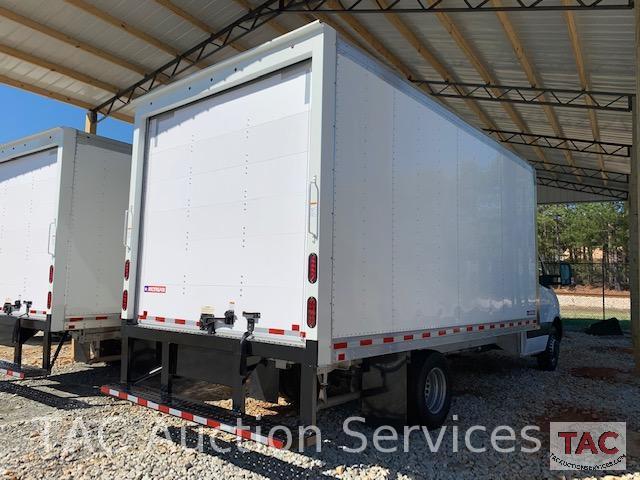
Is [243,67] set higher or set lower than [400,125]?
higher

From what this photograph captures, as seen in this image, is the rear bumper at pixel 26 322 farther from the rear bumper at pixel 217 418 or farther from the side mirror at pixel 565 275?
the side mirror at pixel 565 275

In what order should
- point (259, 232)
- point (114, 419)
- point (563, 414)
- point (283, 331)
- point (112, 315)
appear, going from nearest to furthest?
point (283, 331)
point (259, 232)
point (114, 419)
point (563, 414)
point (112, 315)

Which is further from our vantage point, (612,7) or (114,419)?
(612,7)

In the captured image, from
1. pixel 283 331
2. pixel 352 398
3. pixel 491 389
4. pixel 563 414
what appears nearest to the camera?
pixel 283 331

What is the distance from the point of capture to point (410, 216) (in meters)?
4.87

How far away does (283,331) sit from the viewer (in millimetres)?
3939

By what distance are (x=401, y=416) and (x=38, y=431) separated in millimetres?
3730

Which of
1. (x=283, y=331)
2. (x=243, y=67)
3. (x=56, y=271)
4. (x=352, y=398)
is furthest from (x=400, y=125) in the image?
(x=56, y=271)

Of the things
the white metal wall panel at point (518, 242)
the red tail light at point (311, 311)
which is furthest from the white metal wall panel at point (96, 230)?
the white metal wall panel at point (518, 242)

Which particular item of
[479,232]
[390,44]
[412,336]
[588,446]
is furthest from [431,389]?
[390,44]

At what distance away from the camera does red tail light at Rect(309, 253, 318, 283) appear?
3.71m

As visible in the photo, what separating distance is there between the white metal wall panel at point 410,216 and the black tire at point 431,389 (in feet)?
1.29

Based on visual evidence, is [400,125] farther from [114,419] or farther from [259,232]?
[114,419]

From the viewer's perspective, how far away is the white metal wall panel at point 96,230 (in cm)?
666
